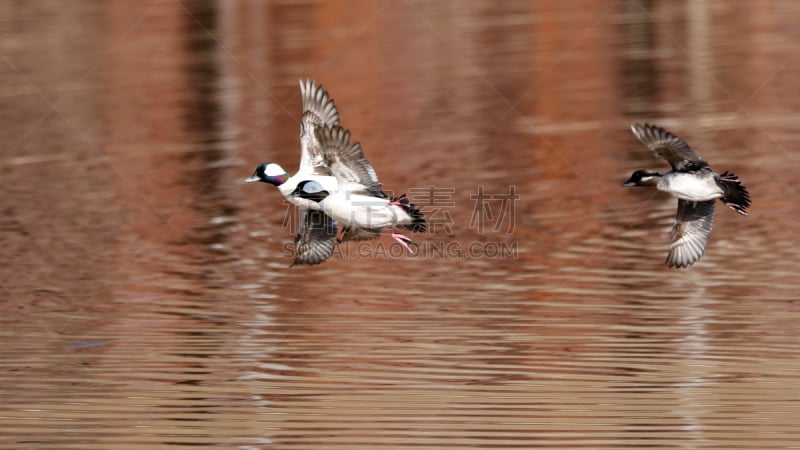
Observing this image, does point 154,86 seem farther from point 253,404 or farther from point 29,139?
point 253,404

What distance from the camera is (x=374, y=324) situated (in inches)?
572

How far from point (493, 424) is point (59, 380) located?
3977mm

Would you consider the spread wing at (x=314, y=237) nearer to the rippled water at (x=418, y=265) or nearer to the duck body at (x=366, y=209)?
the duck body at (x=366, y=209)

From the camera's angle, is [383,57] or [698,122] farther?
[383,57]

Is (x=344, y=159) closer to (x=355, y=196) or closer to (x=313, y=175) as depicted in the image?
(x=355, y=196)

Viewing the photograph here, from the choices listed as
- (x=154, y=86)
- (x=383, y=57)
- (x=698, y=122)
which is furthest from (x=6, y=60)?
→ (x=698, y=122)

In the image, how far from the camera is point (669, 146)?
11070mm

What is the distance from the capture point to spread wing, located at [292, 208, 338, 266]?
12.8m

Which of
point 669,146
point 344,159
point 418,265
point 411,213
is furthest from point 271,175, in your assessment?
point 418,265

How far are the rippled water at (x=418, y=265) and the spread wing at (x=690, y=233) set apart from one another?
1172 mm

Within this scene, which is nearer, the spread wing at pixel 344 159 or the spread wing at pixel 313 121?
the spread wing at pixel 344 159

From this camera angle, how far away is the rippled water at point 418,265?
12.3 m

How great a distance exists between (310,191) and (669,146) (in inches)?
116

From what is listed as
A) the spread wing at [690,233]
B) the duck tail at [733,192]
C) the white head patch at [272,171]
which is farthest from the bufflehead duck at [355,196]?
the duck tail at [733,192]
